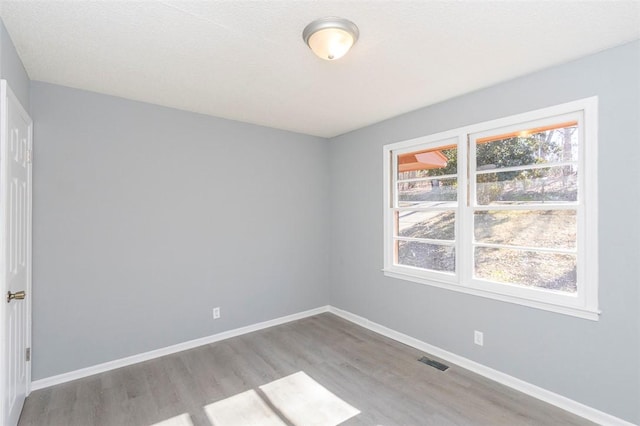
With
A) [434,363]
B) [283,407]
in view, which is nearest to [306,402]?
[283,407]

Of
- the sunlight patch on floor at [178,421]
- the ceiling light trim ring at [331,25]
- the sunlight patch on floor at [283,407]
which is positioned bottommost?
the sunlight patch on floor at [178,421]

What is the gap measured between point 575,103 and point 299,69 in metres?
2.05

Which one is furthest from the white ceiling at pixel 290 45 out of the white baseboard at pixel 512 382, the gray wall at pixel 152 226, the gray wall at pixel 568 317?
the white baseboard at pixel 512 382

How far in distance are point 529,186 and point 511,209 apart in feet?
0.76

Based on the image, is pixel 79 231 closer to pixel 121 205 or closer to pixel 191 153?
pixel 121 205

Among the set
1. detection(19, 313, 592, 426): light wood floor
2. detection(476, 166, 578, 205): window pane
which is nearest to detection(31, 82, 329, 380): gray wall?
detection(19, 313, 592, 426): light wood floor

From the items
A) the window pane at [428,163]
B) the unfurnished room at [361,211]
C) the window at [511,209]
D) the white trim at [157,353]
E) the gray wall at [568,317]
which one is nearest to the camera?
the unfurnished room at [361,211]

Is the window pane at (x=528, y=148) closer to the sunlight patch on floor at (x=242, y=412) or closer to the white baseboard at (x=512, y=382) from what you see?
the white baseboard at (x=512, y=382)

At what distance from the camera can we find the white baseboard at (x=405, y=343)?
7.16ft

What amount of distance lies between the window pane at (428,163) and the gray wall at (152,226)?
4.59 feet

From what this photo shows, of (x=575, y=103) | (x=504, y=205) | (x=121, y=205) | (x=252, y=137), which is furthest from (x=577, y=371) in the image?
(x=121, y=205)

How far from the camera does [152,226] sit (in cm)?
308

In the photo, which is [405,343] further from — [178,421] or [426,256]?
[178,421]

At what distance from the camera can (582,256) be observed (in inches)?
86.4
